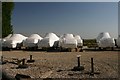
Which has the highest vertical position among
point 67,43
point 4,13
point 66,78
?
point 4,13

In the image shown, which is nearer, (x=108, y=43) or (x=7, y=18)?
(x=108, y=43)

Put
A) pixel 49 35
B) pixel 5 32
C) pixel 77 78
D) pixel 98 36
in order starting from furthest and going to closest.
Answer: pixel 5 32
pixel 98 36
pixel 49 35
pixel 77 78

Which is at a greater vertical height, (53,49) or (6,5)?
(6,5)

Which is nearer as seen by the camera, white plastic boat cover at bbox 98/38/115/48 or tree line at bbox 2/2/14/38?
white plastic boat cover at bbox 98/38/115/48

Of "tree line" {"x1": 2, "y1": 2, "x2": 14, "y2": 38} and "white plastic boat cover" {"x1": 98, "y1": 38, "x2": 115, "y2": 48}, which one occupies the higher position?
"tree line" {"x1": 2, "y1": 2, "x2": 14, "y2": 38}

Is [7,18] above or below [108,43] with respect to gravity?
above

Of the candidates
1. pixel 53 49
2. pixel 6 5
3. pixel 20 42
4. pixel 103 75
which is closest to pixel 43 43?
pixel 53 49

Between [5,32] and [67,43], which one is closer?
[67,43]

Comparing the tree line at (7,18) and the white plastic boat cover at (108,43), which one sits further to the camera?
the tree line at (7,18)

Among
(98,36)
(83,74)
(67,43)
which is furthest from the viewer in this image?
(98,36)

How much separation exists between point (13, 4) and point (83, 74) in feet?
121

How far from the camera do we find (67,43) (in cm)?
2980

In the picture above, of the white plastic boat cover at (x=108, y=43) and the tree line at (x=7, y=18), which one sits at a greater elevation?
the tree line at (x=7, y=18)

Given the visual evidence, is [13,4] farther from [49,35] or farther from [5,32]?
[49,35]
